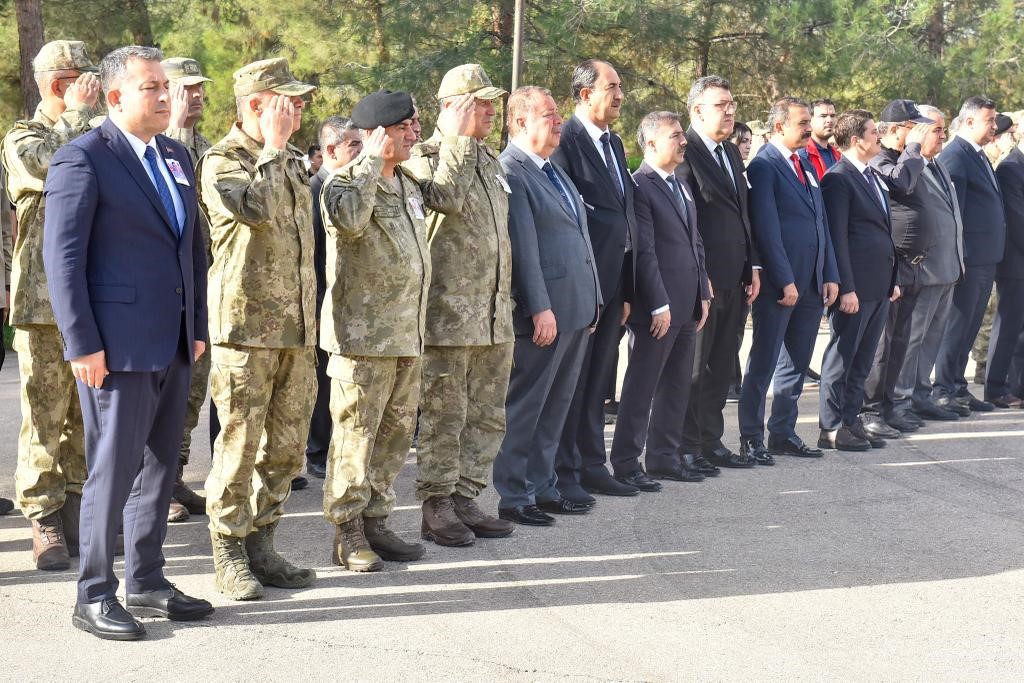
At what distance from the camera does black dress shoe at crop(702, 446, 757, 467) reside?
7.93m

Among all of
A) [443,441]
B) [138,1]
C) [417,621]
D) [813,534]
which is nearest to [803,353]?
[813,534]

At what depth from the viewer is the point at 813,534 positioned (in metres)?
6.33

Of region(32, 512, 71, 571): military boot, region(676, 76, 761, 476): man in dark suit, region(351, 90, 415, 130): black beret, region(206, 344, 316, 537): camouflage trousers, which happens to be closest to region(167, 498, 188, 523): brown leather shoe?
region(32, 512, 71, 571): military boot

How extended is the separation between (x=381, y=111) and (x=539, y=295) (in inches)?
53.4

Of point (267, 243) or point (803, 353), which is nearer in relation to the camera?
point (267, 243)

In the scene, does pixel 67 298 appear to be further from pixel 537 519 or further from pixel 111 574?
pixel 537 519

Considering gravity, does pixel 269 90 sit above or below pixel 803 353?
above

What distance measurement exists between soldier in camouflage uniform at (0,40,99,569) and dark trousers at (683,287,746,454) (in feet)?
11.6

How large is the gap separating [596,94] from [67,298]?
128 inches

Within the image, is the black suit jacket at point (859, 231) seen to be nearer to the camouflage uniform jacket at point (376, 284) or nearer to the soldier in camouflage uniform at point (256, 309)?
the camouflage uniform jacket at point (376, 284)

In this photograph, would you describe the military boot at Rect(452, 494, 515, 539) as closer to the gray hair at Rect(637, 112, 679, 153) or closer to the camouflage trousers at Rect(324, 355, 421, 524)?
the camouflage trousers at Rect(324, 355, 421, 524)

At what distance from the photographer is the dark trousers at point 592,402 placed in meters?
6.95

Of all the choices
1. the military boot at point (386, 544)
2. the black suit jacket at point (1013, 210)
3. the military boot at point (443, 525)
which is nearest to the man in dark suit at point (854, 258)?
the black suit jacket at point (1013, 210)

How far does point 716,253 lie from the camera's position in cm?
777
